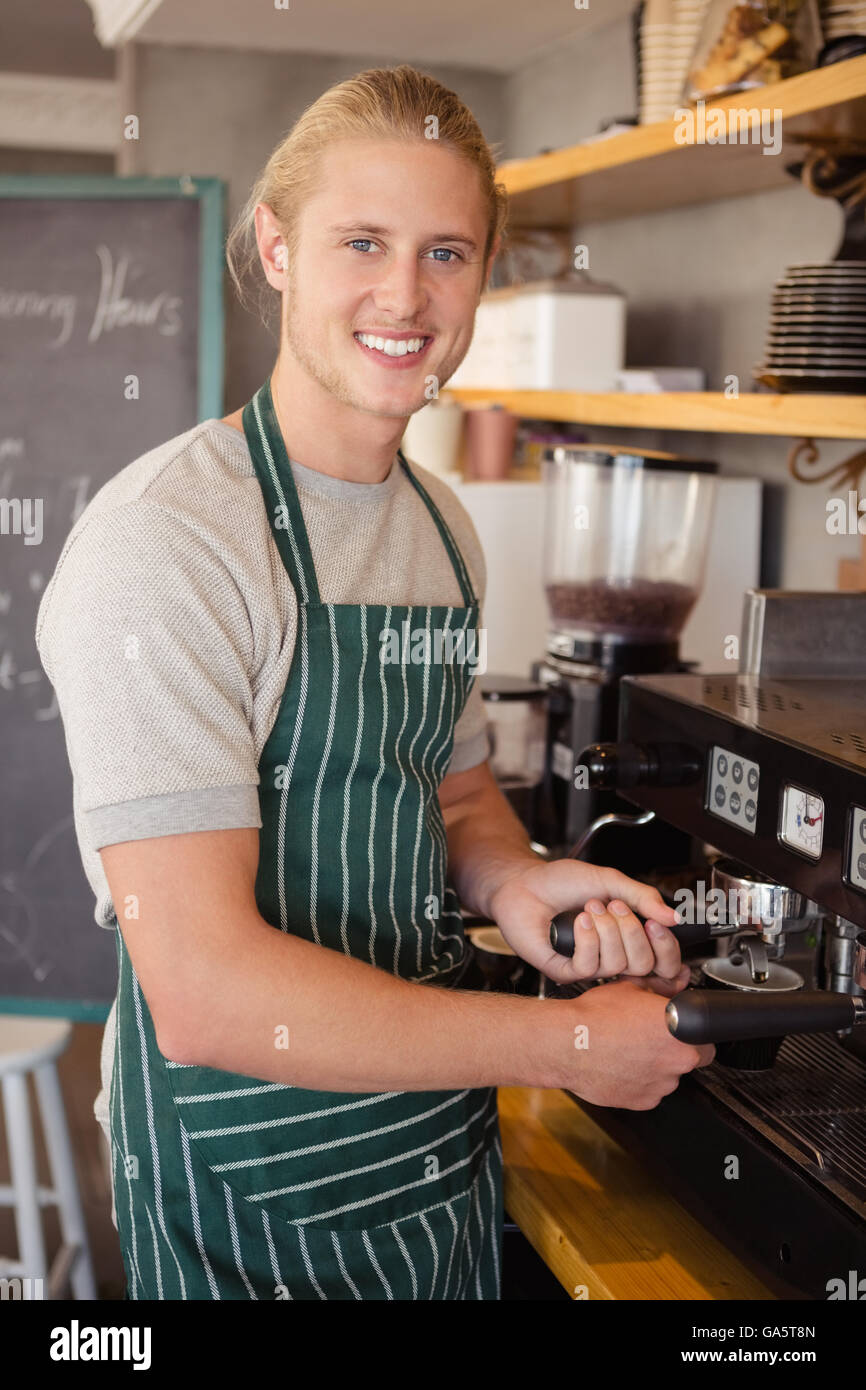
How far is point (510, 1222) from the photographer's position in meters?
1.26

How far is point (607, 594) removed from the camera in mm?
1854

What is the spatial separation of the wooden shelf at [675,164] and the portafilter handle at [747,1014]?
832mm

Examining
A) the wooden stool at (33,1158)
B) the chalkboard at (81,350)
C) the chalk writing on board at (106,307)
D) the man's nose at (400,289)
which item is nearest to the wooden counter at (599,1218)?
the man's nose at (400,289)

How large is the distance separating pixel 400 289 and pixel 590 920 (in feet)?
1.59

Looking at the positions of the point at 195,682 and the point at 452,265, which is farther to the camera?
the point at 452,265

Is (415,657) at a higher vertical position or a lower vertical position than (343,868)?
higher

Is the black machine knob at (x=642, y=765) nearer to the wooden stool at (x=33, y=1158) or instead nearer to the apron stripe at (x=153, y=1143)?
the apron stripe at (x=153, y=1143)

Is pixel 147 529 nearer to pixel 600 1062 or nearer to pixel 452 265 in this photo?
pixel 452 265

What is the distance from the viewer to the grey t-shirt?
0.88 metres

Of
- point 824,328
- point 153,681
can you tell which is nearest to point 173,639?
point 153,681

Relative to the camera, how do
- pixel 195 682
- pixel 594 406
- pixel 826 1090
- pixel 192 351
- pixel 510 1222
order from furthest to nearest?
pixel 192 351 < pixel 594 406 < pixel 510 1222 < pixel 826 1090 < pixel 195 682

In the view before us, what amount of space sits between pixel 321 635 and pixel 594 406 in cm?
103

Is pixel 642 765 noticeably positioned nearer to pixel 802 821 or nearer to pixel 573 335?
pixel 802 821

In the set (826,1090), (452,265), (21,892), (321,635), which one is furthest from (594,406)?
(21,892)
